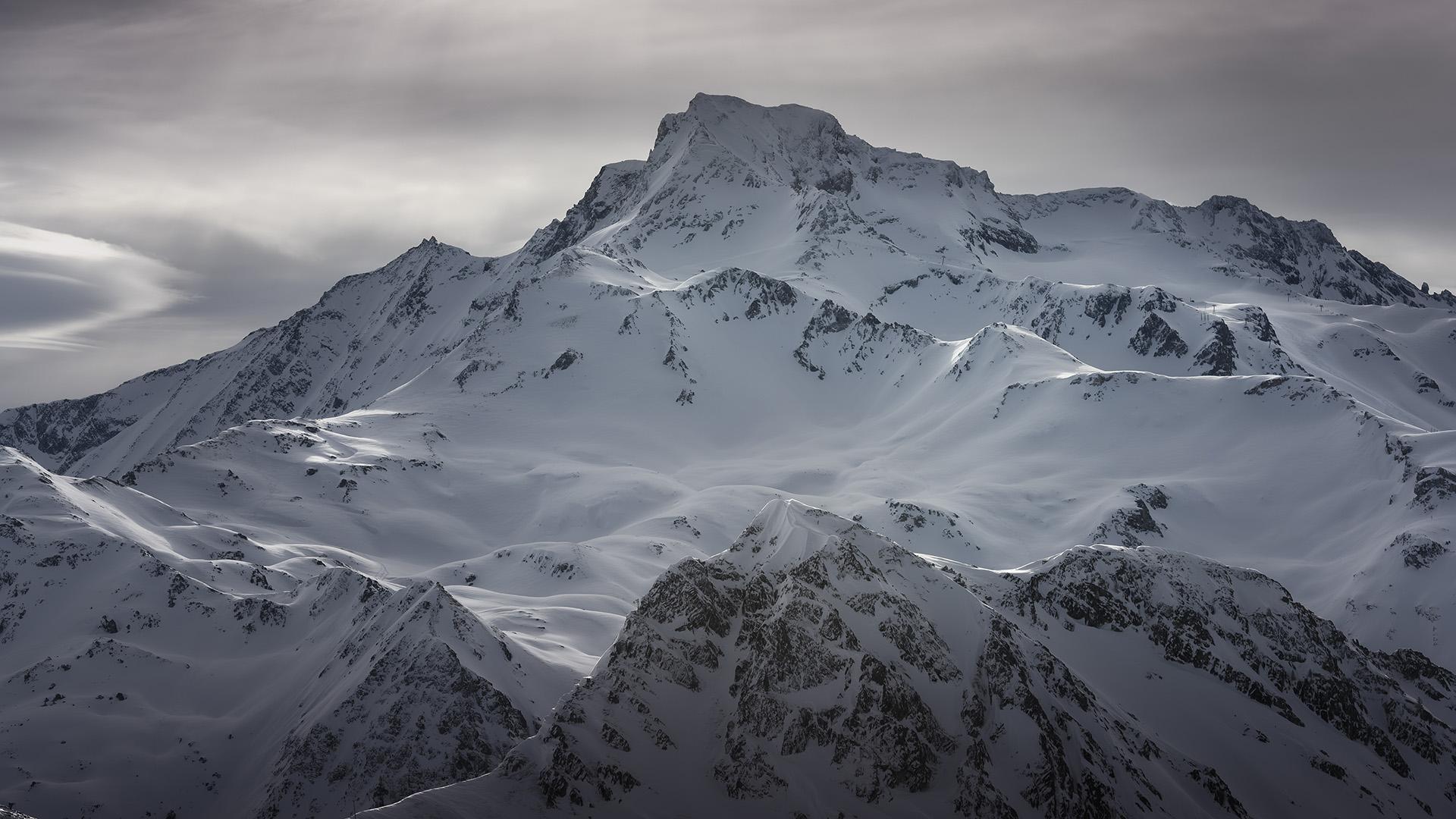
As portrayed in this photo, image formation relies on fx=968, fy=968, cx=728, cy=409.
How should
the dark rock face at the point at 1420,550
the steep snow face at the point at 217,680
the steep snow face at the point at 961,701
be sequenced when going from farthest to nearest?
the dark rock face at the point at 1420,550
the steep snow face at the point at 217,680
the steep snow face at the point at 961,701

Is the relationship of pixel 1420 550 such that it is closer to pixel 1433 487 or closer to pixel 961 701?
pixel 1433 487

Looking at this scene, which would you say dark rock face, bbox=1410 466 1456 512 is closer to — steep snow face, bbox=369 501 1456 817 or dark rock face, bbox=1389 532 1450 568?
dark rock face, bbox=1389 532 1450 568

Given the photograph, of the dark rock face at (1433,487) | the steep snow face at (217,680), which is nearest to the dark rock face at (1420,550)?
the dark rock face at (1433,487)

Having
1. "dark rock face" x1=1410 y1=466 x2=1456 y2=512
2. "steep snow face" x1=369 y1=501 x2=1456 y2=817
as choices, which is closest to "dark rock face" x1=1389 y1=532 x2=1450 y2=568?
"dark rock face" x1=1410 y1=466 x2=1456 y2=512

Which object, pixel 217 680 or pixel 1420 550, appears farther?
pixel 1420 550

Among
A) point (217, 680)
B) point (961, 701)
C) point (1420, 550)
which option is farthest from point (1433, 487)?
point (217, 680)

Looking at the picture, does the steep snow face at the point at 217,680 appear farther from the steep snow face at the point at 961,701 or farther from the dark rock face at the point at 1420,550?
the dark rock face at the point at 1420,550

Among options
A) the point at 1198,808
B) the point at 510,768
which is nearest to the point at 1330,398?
the point at 1198,808

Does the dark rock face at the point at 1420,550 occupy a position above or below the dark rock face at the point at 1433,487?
below

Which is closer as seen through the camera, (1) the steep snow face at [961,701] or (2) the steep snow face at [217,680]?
(1) the steep snow face at [961,701]
